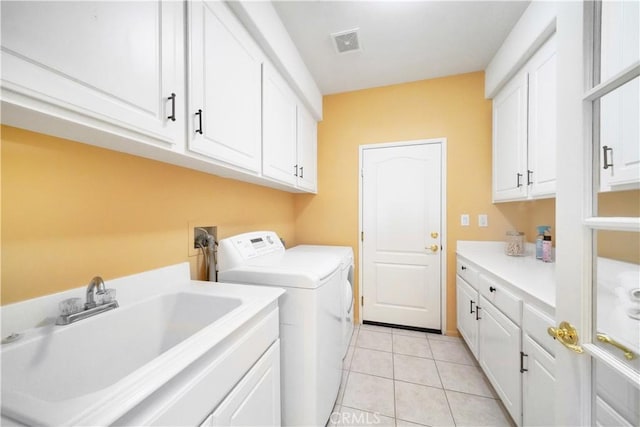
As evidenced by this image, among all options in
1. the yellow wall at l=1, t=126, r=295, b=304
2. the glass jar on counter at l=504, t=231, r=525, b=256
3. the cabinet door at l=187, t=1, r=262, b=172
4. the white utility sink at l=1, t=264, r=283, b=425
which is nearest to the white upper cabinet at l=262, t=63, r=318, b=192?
the cabinet door at l=187, t=1, r=262, b=172

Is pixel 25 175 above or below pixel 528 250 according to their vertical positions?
above

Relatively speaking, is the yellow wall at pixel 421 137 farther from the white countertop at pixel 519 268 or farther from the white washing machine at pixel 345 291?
the white washing machine at pixel 345 291

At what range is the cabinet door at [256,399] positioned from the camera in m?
0.75

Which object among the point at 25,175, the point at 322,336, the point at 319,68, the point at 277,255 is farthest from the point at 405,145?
the point at 25,175

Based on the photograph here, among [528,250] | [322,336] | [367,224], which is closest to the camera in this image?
[322,336]

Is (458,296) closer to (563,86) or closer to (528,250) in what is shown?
(528,250)

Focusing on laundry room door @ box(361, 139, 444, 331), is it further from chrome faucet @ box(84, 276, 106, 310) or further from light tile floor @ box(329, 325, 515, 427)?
chrome faucet @ box(84, 276, 106, 310)

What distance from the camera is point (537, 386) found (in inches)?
43.0

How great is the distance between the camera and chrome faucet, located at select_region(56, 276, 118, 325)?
773mm

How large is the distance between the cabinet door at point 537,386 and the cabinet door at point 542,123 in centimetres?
98

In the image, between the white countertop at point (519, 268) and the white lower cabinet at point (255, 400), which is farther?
the white countertop at point (519, 268)

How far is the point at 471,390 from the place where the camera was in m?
1.66

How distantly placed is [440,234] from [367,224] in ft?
2.51

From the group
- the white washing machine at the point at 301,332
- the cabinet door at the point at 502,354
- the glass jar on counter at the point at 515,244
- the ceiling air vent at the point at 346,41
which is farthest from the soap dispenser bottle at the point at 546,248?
the ceiling air vent at the point at 346,41
